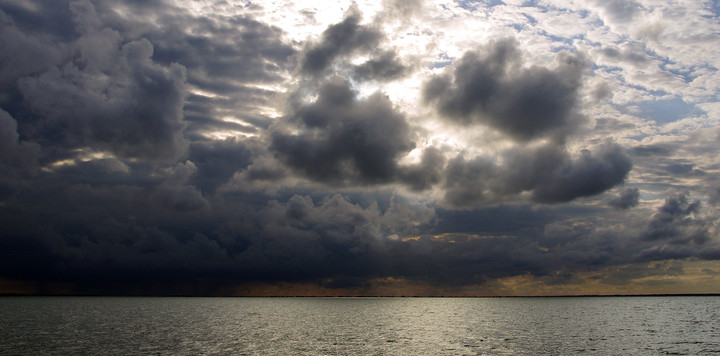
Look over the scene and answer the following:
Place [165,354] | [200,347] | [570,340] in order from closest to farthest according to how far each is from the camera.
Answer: [165,354], [200,347], [570,340]

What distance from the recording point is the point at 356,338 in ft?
371

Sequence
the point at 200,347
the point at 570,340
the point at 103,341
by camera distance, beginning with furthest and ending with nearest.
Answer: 1. the point at 570,340
2. the point at 103,341
3. the point at 200,347

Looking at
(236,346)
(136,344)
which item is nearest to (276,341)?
(236,346)

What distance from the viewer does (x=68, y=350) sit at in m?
85.5

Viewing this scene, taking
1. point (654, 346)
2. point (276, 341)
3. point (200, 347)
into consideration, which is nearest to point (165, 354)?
point (200, 347)

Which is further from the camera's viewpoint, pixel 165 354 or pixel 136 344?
pixel 136 344

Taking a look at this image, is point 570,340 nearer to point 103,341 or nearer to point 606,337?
point 606,337

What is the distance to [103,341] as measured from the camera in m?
101

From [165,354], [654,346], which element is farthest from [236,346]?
[654,346]

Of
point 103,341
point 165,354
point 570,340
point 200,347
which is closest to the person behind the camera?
point 165,354

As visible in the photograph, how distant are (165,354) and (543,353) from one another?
64.3 meters

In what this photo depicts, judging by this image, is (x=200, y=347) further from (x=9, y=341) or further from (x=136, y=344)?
(x=9, y=341)

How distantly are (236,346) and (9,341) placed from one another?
1815 inches

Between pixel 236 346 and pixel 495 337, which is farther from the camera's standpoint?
pixel 495 337
